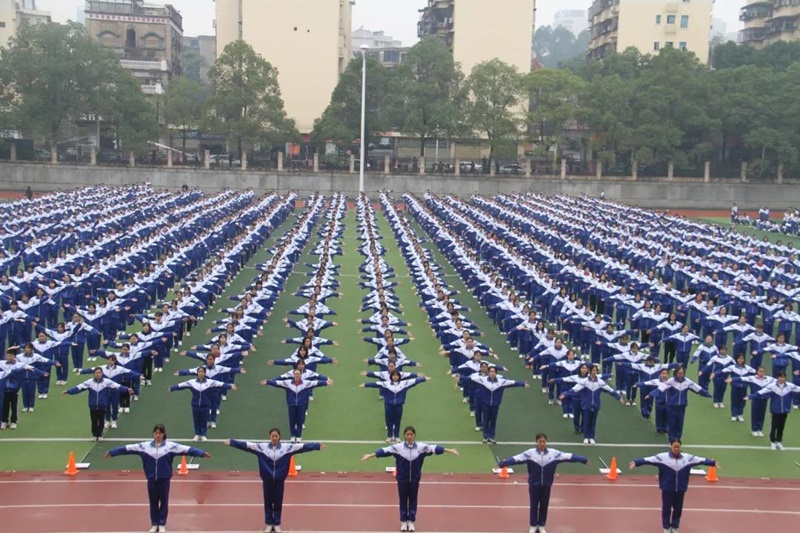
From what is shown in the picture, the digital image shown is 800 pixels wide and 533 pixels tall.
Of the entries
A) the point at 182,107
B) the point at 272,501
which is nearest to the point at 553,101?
the point at 182,107

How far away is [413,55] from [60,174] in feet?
75.3

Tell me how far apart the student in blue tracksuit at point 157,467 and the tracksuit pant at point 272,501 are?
92cm

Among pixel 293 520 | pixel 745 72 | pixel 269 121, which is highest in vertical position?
pixel 745 72

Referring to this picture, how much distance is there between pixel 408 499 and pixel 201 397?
3884mm

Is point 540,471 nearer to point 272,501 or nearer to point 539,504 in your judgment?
point 539,504

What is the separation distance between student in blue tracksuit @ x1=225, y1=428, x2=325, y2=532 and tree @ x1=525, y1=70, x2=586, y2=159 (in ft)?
167

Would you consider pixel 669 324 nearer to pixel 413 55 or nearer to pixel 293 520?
pixel 293 520

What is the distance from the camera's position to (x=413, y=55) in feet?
204

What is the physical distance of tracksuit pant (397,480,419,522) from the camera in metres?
10.7

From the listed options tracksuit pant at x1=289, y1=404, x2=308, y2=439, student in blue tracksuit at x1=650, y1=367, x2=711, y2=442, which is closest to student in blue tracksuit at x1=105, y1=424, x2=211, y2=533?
tracksuit pant at x1=289, y1=404, x2=308, y2=439

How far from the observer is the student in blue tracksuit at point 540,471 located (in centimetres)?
1046

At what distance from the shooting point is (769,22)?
277ft

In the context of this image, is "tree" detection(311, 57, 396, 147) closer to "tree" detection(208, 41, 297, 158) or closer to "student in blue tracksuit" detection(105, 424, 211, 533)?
"tree" detection(208, 41, 297, 158)

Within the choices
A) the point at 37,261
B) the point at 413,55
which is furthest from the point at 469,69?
the point at 37,261
